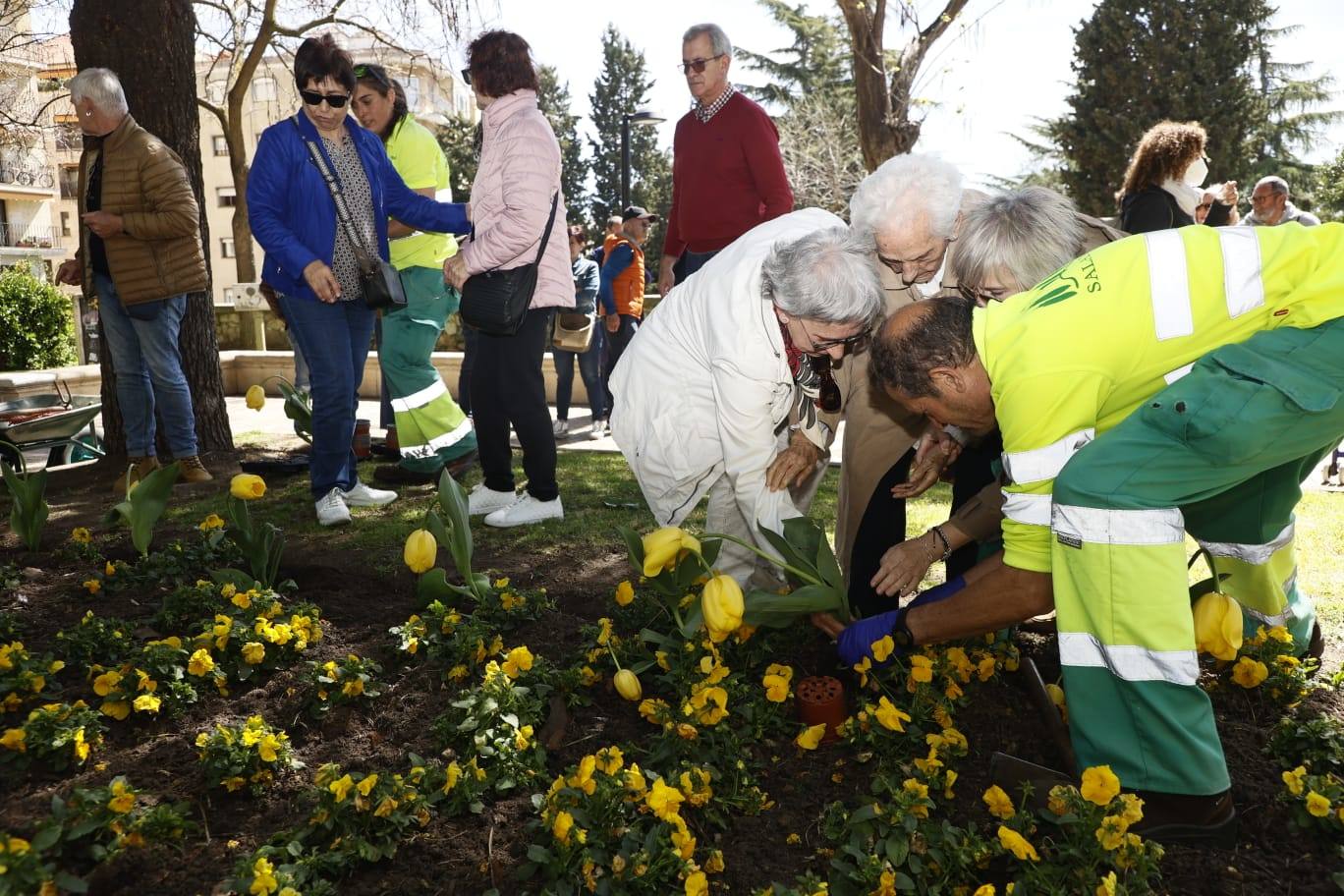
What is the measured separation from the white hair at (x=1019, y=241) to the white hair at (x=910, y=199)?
19 centimetres

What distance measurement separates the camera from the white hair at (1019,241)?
2.43m

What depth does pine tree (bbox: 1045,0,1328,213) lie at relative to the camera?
24.8m

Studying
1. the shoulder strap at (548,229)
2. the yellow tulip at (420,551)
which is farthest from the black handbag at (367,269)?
the yellow tulip at (420,551)

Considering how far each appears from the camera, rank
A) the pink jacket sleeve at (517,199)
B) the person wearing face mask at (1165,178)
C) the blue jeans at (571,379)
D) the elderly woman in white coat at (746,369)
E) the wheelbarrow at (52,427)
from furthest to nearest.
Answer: the blue jeans at (571,379), the wheelbarrow at (52,427), the person wearing face mask at (1165,178), the pink jacket sleeve at (517,199), the elderly woman in white coat at (746,369)

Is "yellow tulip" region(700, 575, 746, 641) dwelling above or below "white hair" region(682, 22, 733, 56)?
below

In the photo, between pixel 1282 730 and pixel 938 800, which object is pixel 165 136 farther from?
pixel 1282 730

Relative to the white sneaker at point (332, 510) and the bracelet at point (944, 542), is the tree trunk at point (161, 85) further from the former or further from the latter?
the bracelet at point (944, 542)

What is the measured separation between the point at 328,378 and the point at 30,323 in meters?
10.5

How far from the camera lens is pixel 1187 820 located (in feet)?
6.40

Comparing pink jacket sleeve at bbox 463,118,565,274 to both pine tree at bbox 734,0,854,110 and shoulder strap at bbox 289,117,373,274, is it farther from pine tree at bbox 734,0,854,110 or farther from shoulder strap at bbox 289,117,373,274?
pine tree at bbox 734,0,854,110

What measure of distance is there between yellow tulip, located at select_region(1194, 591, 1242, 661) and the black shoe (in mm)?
3856

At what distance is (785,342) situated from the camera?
2758mm

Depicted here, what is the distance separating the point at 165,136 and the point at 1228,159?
83.8 ft

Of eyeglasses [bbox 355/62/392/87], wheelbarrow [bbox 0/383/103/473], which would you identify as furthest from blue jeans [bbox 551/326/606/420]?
wheelbarrow [bbox 0/383/103/473]
